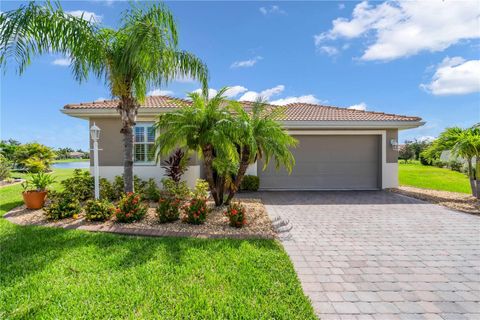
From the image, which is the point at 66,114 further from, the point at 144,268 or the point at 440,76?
the point at 440,76

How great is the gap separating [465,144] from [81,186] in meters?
17.1

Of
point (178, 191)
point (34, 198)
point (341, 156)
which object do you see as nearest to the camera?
point (34, 198)

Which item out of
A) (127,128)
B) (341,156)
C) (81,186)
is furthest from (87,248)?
(341,156)

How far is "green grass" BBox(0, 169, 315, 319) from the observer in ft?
9.93

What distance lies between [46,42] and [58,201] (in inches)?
188

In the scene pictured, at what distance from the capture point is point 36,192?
786cm

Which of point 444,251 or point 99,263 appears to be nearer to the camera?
point 99,263

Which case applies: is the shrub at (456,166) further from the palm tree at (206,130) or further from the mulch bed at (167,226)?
the palm tree at (206,130)

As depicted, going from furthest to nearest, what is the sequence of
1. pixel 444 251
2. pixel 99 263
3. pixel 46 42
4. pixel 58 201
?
pixel 58 201, pixel 46 42, pixel 444 251, pixel 99 263

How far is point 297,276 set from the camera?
397cm

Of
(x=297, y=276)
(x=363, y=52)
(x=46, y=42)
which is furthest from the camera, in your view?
(x=363, y=52)

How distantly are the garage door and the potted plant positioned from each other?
32.1ft

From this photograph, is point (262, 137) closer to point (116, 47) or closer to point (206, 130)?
point (206, 130)

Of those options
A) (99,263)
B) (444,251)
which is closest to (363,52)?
(444,251)
